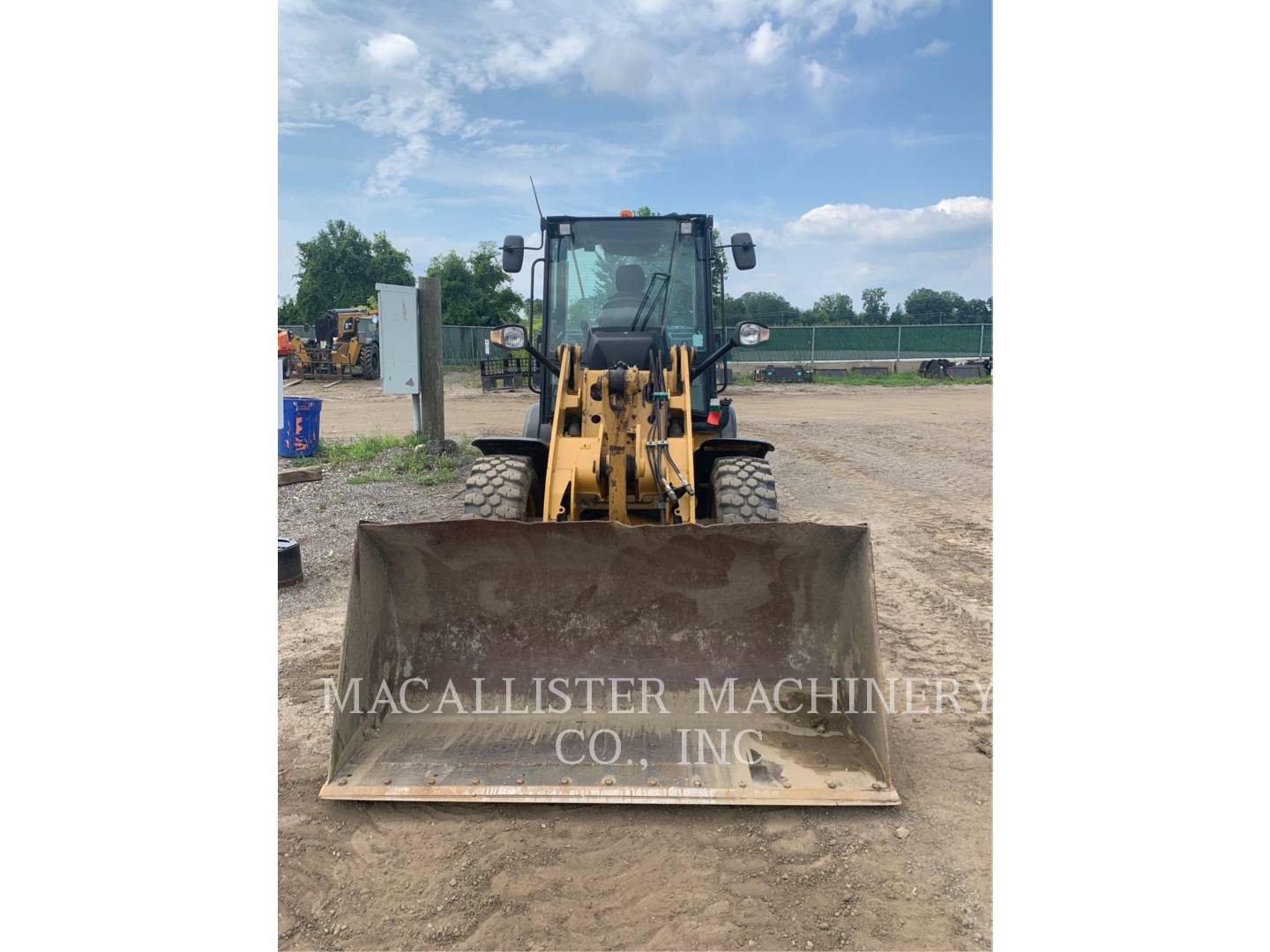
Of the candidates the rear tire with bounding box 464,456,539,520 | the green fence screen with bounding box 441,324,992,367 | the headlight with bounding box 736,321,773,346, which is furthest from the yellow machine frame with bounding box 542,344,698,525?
the green fence screen with bounding box 441,324,992,367

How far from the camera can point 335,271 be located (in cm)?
3931

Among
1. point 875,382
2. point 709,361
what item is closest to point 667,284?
point 709,361

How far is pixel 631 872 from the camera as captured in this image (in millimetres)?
2707

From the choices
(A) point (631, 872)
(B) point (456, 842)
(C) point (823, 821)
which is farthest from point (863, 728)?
(B) point (456, 842)

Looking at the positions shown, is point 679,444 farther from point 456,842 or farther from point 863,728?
point 456,842

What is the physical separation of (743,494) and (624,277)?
78.3 inches

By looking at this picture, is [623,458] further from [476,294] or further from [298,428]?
[476,294]

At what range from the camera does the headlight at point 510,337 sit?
5234mm

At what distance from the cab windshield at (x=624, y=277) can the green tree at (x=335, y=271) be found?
116 ft

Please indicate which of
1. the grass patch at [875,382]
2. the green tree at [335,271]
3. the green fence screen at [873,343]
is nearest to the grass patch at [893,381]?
the grass patch at [875,382]

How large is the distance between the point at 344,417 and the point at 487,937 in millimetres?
15014

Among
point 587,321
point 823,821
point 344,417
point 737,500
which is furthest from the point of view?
point 344,417

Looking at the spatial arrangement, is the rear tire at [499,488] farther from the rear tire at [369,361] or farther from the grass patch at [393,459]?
the rear tire at [369,361]

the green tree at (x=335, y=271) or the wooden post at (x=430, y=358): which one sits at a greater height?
the green tree at (x=335, y=271)
